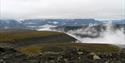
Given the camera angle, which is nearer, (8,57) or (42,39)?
(8,57)

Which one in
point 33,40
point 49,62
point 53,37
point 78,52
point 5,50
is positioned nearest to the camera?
point 49,62

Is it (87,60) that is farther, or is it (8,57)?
(8,57)

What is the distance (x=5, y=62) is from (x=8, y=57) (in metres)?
6.20

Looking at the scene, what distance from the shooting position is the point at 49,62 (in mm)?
48906

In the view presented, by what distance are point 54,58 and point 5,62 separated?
8.97 m

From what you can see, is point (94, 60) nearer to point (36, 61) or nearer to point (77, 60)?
point (77, 60)

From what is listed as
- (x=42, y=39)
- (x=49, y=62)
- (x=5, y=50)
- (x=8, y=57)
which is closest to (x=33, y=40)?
(x=42, y=39)

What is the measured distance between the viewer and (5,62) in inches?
1950

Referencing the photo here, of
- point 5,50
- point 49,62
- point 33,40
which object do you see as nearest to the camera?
point 49,62

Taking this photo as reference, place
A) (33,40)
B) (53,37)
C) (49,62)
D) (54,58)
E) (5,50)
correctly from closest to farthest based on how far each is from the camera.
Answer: (49,62)
(54,58)
(5,50)
(33,40)
(53,37)

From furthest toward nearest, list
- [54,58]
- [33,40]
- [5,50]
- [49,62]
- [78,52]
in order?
[33,40]
[5,50]
[78,52]
[54,58]
[49,62]

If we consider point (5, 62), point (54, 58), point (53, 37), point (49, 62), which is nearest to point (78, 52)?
point (54, 58)

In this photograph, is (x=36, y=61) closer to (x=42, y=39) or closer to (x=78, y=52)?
(x=78, y=52)

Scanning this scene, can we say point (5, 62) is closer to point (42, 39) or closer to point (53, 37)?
point (42, 39)
